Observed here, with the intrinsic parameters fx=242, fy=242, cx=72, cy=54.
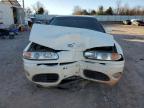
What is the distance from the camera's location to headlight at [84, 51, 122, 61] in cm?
443

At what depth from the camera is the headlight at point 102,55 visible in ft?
14.5

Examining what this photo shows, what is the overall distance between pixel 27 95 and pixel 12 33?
12.7m

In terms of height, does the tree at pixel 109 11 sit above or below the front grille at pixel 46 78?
above

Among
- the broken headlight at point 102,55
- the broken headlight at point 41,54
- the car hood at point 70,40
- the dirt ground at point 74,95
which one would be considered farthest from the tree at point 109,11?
the broken headlight at point 41,54

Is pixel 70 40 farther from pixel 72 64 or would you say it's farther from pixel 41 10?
pixel 41 10

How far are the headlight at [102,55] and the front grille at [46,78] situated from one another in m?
0.70

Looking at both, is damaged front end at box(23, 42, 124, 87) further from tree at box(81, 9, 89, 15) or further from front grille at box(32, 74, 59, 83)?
tree at box(81, 9, 89, 15)

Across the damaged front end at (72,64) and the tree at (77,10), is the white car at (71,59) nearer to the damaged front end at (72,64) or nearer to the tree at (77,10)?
the damaged front end at (72,64)

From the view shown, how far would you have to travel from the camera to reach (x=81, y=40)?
176 inches

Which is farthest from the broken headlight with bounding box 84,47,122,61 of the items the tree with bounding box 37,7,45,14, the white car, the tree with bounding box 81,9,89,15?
the tree with bounding box 81,9,89,15

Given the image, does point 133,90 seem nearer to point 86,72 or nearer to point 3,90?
point 86,72

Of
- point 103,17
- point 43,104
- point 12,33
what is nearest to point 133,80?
point 43,104

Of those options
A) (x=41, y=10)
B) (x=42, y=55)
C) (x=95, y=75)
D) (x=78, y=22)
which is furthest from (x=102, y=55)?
(x=41, y=10)

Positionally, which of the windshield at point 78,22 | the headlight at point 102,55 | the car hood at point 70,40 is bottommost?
the headlight at point 102,55
